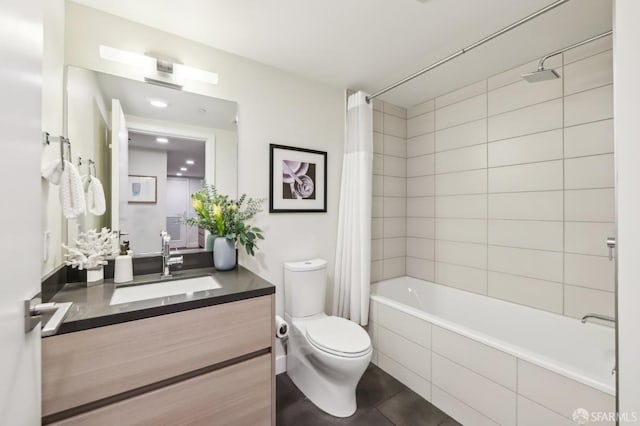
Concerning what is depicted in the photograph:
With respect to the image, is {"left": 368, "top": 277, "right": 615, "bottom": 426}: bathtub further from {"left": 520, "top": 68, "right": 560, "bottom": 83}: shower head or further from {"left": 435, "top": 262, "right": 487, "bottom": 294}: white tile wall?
{"left": 520, "top": 68, "right": 560, "bottom": 83}: shower head

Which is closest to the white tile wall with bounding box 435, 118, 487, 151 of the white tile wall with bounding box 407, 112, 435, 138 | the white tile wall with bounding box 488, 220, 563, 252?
the white tile wall with bounding box 407, 112, 435, 138

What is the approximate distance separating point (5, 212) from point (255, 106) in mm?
1665

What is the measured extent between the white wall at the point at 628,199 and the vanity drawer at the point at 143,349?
4.57ft

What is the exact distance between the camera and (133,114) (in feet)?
5.34

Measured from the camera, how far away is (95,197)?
58.0 inches

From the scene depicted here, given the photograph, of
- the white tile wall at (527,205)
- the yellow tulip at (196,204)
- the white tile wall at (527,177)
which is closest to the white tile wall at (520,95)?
the white tile wall at (527,177)

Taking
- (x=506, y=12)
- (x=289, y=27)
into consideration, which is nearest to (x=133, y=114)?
(x=289, y=27)

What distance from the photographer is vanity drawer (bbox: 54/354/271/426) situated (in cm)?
104

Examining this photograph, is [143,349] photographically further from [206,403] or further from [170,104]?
[170,104]

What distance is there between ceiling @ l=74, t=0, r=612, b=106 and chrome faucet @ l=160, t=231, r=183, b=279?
4.25 ft

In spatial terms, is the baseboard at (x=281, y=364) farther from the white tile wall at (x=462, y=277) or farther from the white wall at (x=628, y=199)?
the white wall at (x=628, y=199)

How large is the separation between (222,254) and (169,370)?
72 centimetres

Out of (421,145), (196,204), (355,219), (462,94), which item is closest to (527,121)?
(462,94)

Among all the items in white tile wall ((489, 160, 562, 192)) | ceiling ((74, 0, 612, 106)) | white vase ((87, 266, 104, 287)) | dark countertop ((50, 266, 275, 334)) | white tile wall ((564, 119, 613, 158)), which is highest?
ceiling ((74, 0, 612, 106))
